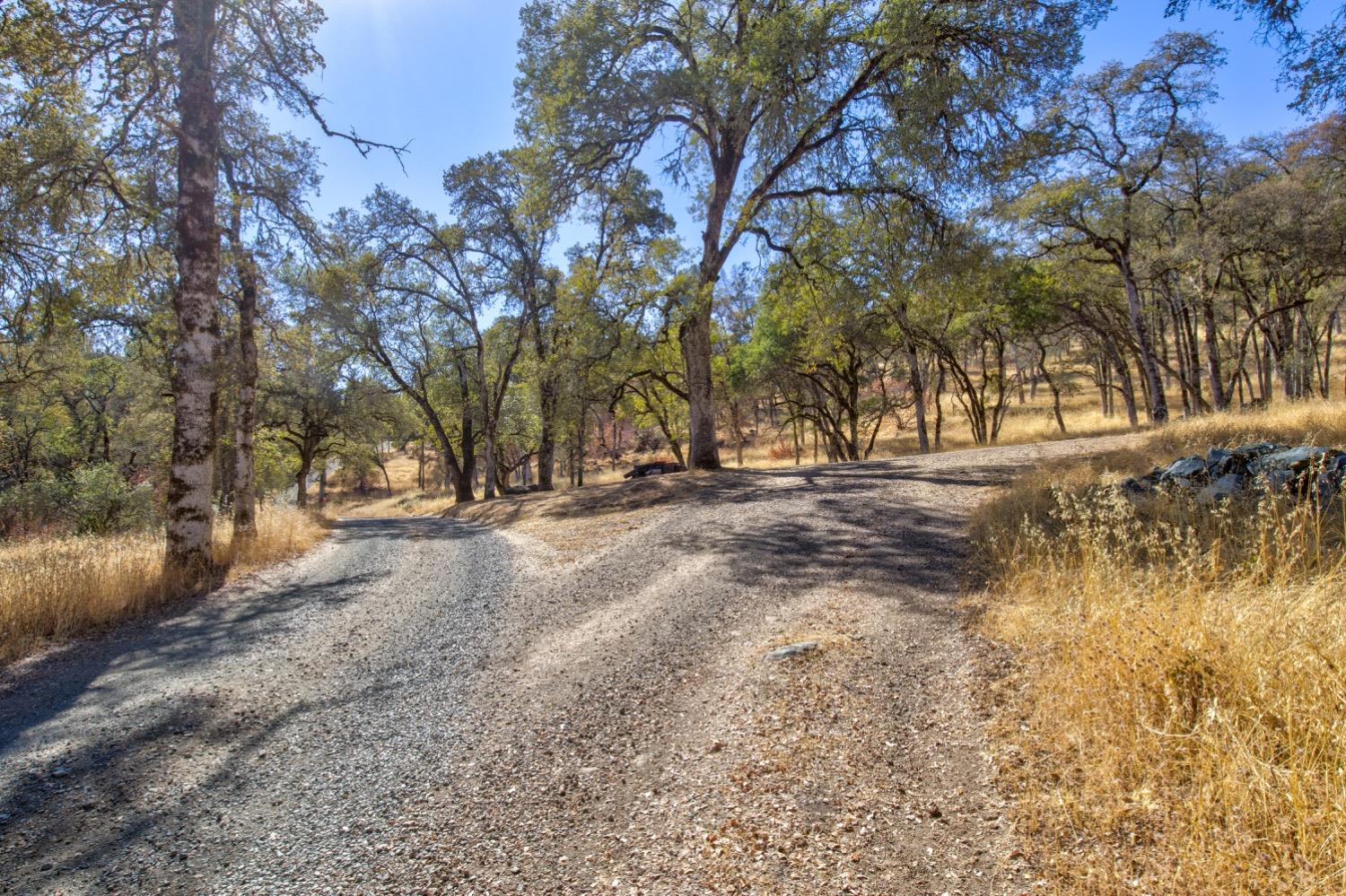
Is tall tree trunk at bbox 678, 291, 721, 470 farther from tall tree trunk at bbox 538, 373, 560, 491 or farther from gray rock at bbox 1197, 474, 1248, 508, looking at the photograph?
gray rock at bbox 1197, 474, 1248, 508

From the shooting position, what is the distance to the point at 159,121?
7.69m

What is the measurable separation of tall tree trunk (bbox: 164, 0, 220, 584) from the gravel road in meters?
1.83

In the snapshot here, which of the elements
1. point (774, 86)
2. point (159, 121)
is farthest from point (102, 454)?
point (774, 86)

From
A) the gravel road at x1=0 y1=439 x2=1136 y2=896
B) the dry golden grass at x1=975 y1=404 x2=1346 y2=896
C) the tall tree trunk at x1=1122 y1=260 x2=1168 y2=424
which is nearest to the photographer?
the dry golden grass at x1=975 y1=404 x2=1346 y2=896

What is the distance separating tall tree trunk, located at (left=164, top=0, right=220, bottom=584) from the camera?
7301 millimetres

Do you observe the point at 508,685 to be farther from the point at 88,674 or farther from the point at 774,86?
the point at 774,86

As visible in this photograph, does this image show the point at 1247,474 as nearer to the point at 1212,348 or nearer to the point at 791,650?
the point at 791,650

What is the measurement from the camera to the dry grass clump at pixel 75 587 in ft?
17.7

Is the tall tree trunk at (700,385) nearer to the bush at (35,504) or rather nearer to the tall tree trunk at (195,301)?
the tall tree trunk at (195,301)

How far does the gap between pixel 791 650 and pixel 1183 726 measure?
1.88m

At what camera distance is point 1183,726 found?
2.34 metres

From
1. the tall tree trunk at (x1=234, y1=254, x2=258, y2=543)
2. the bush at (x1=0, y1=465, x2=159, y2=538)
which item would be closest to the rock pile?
the tall tree trunk at (x1=234, y1=254, x2=258, y2=543)

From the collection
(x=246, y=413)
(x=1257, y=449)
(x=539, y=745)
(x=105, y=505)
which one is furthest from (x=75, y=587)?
(x=1257, y=449)

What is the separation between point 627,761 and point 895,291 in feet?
42.0
